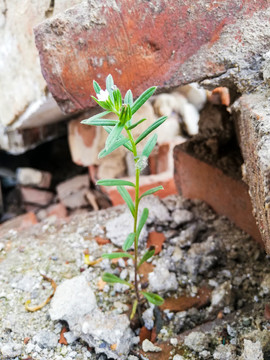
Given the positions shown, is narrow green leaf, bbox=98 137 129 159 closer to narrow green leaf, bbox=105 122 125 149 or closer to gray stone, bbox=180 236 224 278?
narrow green leaf, bbox=105 122 125 149

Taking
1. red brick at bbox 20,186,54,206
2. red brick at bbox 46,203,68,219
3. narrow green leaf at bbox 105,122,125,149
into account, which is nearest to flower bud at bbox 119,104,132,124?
narrow green leaf at bbox 105,122,125,149

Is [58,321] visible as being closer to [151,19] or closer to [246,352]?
[246,352]

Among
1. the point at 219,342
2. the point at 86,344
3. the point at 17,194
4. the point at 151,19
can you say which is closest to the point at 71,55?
A: the point at 151,19

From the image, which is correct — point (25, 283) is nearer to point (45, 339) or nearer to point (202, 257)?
point (45, 339)

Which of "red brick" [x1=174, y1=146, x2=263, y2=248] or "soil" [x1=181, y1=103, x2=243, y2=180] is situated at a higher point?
"soil" [x1=181, y1=103, x2=243, y2=180]

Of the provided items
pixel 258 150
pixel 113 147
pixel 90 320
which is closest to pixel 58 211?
pixel 90 320

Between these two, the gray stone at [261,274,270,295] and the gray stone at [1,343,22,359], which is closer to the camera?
the gray stone at [1,343,22,359]
